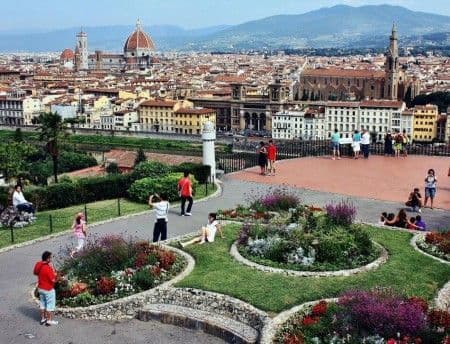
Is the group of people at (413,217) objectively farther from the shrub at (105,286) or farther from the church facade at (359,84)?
the church facade at (359,84)

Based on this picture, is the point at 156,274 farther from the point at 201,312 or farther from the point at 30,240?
the point at 30,240

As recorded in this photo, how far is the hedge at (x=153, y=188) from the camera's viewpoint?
1491 centimetres

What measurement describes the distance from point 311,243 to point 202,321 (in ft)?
7.72

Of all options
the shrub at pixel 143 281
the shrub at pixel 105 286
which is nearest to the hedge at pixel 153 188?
the shrub at pixel 143 281

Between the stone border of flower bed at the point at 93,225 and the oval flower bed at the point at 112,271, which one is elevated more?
the oval flower bed at the point at 112,271

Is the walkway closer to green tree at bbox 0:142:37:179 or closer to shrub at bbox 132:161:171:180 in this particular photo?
shrub at bbox 132:161:171:180

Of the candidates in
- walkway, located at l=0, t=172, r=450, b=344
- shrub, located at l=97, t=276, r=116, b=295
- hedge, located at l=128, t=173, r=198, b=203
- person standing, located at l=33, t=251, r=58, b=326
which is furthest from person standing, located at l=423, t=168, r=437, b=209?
person standing, located at l=33, t=251, r=58, b=326

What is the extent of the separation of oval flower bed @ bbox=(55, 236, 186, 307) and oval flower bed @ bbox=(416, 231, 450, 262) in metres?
3.66

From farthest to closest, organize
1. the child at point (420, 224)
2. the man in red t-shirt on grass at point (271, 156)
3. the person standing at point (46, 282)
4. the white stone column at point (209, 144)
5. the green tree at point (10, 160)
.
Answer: the green tree at point (10, 160), the man in red t-shirt on grass at point (271, 156), the white stone column at point (209, 144), the child at point (420, 224), the person standing at point (46, 282)

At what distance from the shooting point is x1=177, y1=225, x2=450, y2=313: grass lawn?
27.4ft

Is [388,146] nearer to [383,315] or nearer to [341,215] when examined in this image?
[341,215]

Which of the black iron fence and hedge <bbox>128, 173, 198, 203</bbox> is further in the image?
the black iron fence

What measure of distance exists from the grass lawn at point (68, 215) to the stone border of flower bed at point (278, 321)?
5.83 meters

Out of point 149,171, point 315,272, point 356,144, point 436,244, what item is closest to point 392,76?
point 356,144
